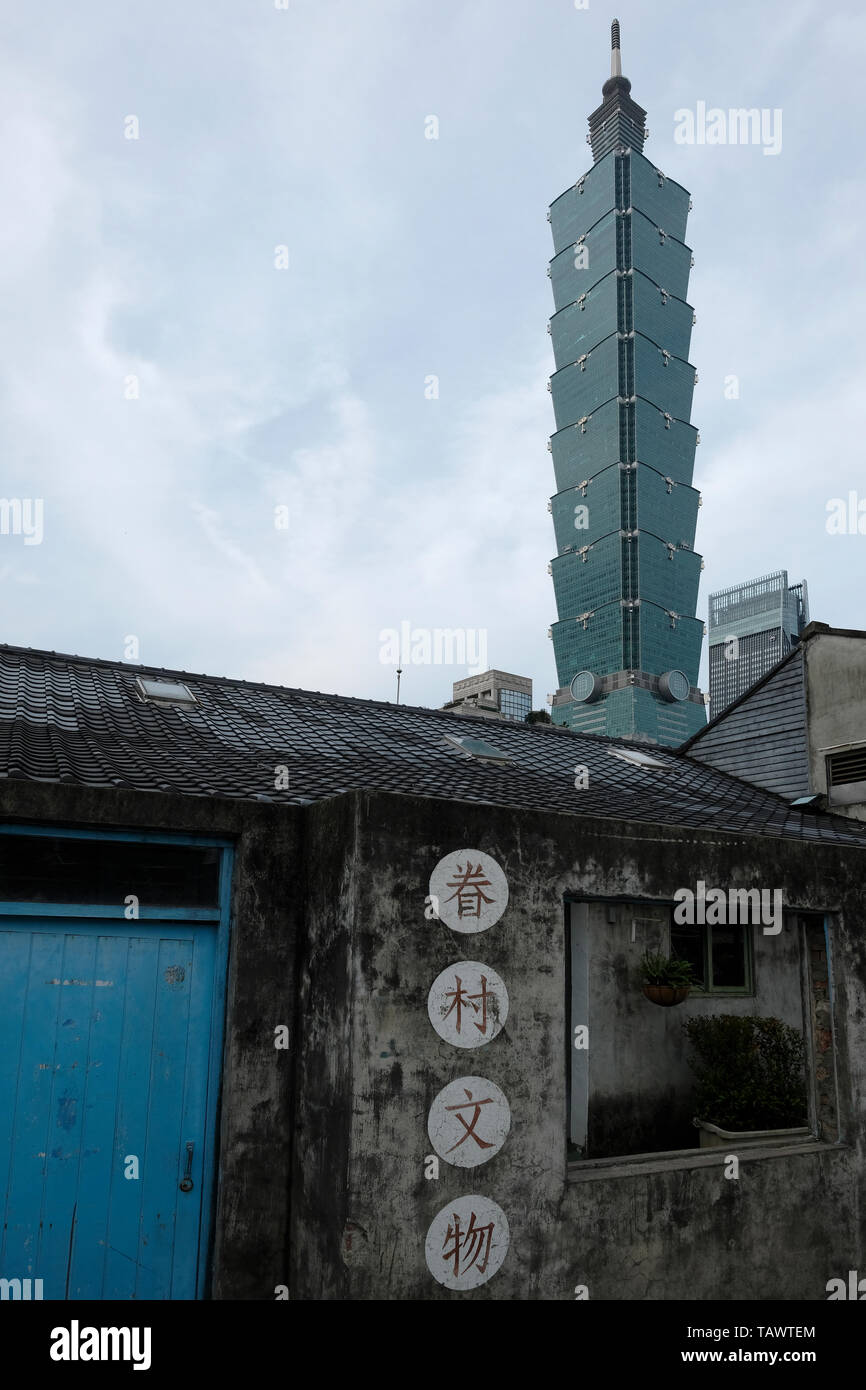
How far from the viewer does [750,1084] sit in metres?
7.87

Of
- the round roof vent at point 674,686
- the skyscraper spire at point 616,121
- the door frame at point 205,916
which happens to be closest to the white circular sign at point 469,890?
the door frame at point 205,916

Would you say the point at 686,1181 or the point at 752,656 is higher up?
the point at 752,656

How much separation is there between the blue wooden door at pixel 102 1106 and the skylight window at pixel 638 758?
26.2 ft

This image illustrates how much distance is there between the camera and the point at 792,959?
1130 centimetres

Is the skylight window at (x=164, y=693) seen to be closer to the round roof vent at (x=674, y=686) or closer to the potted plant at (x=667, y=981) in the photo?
the potted plant at (x=667, y=981)

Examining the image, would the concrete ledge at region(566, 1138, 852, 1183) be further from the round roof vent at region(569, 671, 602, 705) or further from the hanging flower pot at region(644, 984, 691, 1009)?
the round roof vent at region(569, 671, 602, 705)

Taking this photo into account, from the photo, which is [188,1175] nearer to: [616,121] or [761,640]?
[616,121]

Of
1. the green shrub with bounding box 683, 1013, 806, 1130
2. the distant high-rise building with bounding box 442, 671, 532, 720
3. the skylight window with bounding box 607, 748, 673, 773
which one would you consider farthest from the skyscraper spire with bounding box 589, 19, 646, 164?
the green shrub with bounding box 683, 1013, 806, 1130

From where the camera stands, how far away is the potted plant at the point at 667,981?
26.3 feet

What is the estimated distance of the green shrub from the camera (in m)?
7.68

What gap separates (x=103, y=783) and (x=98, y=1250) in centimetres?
275

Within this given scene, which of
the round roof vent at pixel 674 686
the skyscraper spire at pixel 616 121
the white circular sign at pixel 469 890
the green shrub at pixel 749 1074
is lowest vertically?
the green shrub at pixel 749 1074
